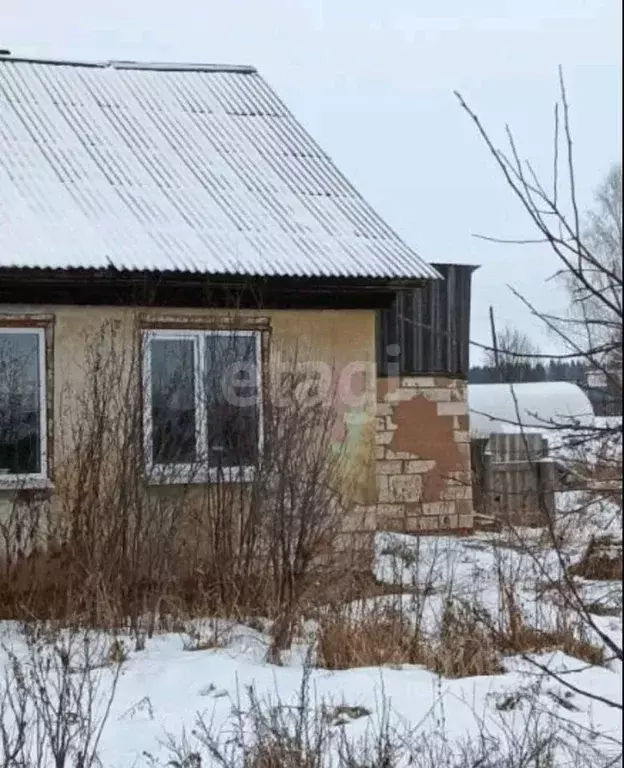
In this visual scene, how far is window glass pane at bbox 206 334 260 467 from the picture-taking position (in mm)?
7883

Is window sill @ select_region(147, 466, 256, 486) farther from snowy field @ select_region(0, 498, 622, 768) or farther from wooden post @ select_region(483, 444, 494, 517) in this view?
wooden post @ select_region(483, 444, 494, 517)

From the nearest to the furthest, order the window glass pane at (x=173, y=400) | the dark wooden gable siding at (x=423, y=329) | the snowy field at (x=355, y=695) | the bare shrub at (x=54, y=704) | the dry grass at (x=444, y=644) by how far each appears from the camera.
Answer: the bare shrub at (x=54, y=704), the snowy field at (x=355, y=695), the dry grass at (x=444, y=644), the window glass pane at (x=173, y=400), the dark wooden gable siding at (x=423, y=329)

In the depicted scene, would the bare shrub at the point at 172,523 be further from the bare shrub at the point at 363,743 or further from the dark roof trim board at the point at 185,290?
the bare shrub at the point at 363,743

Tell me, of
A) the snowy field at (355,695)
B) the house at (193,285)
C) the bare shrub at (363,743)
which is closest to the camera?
the bare shrub at (363,743)

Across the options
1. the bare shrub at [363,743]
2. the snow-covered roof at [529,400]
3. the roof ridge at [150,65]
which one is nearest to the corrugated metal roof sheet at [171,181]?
the roof ridge at [150,65]

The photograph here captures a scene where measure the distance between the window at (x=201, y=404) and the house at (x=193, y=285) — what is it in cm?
2

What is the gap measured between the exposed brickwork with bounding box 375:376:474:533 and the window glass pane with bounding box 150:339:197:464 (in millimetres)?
3244

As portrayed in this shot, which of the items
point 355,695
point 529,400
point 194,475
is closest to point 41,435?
point 194,475

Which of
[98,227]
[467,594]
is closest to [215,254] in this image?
[98,227]

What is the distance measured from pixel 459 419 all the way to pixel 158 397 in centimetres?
460

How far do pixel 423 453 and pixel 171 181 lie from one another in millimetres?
3784

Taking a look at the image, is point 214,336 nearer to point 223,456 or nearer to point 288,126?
point 223,456

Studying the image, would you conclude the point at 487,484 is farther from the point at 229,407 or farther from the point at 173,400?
the point at 229,407

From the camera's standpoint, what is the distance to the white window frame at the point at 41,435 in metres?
8.35
